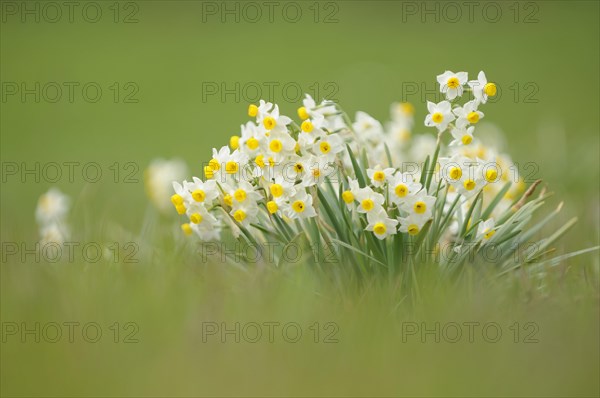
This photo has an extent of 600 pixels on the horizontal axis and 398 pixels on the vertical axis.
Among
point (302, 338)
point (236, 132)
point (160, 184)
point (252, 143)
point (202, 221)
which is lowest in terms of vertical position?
point (302, 338)

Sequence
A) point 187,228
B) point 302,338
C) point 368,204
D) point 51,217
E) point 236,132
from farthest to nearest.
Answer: point 236,132 → point 51,217 → point 187,228 → point 368,204 → point 302,338

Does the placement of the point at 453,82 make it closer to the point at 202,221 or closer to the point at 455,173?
the point at 455,173

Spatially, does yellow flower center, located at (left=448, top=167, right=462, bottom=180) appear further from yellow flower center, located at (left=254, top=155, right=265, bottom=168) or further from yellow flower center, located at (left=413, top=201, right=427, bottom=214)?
yellow flower center, located at (left=254, top=155, right=265, bottom=168)

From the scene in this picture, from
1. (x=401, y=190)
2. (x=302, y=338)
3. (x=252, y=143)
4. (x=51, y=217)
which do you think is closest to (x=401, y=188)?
(x=401, y=190)

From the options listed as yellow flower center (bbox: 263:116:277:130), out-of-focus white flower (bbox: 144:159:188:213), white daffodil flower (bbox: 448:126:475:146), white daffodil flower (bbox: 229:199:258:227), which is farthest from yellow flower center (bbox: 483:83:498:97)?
out-of-focus white flower (bbox: 144:159:188:213)

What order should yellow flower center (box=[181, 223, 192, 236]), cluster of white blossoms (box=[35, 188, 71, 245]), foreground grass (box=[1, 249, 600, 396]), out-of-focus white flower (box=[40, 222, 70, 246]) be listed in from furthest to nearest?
cluster of white blossoms (box=[35, 188, 71, 245]) → out-of-focus white flower (box=[40, 222, 70, 246]) → yellow flower center (box=[181, 223, 192, 236]) → foreground grass (box=[1, 249, 600, 396])

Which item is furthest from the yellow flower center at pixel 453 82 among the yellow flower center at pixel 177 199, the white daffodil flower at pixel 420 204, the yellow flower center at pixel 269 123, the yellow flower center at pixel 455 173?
the yellow flower center at pixel 177 199
